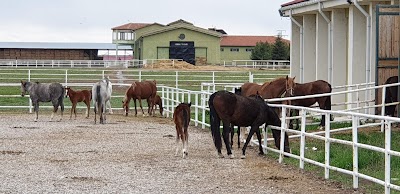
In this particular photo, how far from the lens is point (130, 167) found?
516 inches

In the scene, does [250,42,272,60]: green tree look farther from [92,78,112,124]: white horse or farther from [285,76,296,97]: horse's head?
[285,76,296,97]: horse's head

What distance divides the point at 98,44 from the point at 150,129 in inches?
3171

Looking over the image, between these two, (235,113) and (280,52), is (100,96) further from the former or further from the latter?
(280,52)

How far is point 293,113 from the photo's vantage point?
66.3ft

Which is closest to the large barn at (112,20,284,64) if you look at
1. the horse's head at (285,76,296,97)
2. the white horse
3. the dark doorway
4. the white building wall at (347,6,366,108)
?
the dark doorway

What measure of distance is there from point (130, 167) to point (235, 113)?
92.9 inches

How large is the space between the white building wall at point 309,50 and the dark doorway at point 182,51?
5586cm

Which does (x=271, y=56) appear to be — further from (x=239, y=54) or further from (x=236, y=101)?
(x=236, y=101)

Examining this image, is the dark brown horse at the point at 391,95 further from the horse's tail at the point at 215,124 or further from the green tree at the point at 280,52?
the green tree at the point at 280,52

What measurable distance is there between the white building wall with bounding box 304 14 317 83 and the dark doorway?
5586 cm

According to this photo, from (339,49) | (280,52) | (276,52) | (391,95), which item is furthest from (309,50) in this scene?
(276,52)

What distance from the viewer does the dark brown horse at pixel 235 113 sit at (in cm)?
1445

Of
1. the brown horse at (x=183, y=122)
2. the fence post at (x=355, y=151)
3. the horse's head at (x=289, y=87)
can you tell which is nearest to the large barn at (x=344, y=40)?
the horse's head at (x=289, y=87)

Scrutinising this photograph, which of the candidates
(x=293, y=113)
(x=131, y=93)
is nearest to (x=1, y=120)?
(x=131, y=93)
